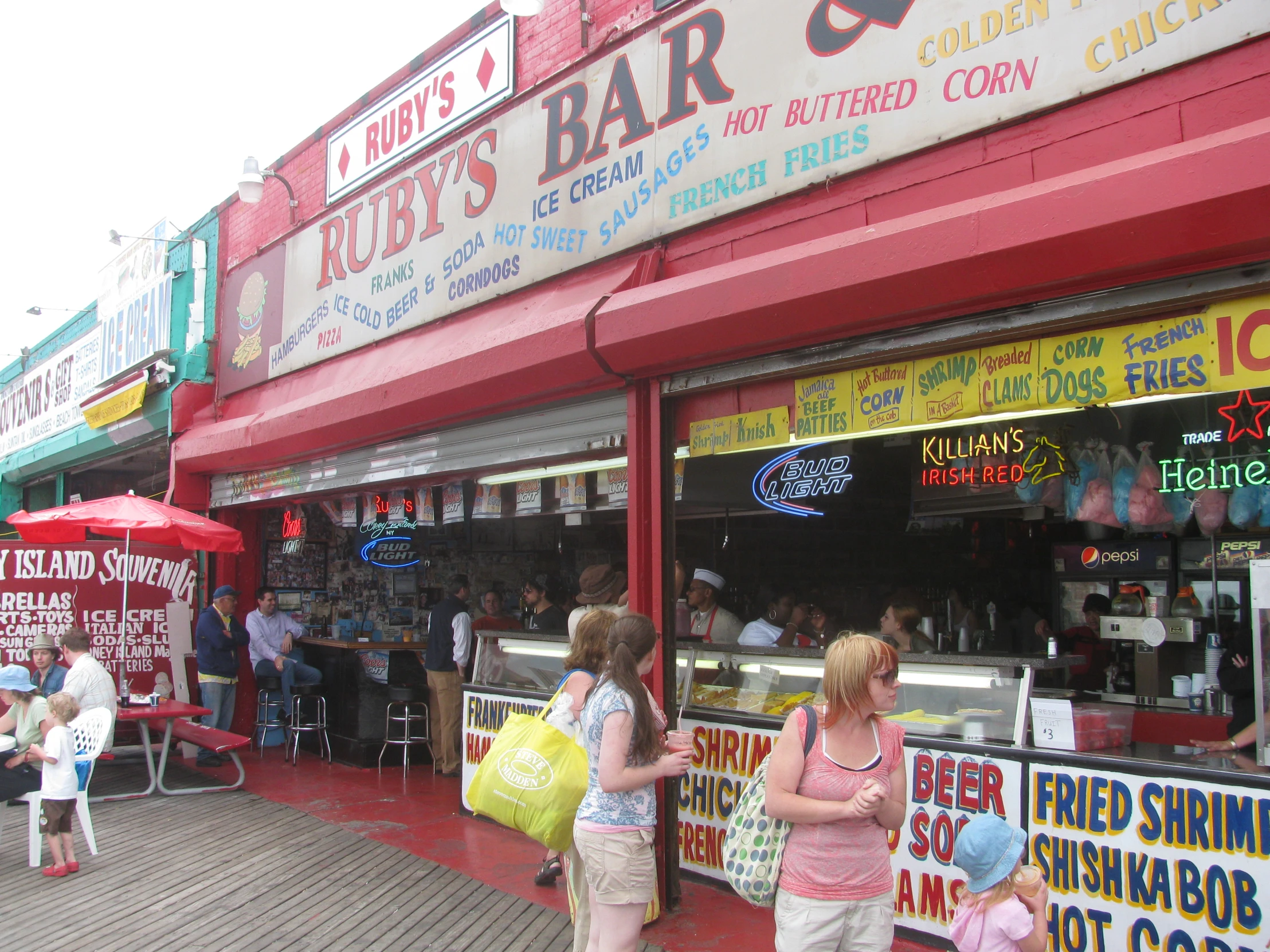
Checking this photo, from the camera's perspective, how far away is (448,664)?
9852mm

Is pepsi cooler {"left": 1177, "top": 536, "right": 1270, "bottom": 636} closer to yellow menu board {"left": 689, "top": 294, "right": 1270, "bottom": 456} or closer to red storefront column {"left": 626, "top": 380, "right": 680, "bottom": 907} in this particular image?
yellow menu board {"left": 689, "top": 294, "right": 1270, "bottom": 456}

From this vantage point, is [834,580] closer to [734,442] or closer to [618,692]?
[734,442]

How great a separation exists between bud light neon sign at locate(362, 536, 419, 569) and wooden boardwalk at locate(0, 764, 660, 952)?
4.12 metres

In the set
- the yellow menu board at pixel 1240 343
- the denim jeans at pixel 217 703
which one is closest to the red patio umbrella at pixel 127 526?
the denim jeans at pixel 217 703

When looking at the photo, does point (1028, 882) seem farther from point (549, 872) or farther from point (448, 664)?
point (448, 664)

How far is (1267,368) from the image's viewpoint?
3848 mm

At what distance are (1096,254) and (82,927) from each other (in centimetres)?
632

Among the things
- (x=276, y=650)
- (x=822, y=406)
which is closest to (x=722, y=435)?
(x=822, y=406)

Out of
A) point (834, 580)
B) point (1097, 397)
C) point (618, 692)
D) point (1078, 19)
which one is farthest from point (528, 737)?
point (834, 580)

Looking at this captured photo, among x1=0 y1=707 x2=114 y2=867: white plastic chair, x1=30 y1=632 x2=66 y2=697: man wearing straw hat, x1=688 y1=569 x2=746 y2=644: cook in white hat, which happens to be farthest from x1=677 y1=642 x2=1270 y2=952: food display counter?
x1=30 y1=632 x2=66 y2=697: man wearing straw hat

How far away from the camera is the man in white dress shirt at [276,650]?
1112cm

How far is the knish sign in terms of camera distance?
4.51 meters

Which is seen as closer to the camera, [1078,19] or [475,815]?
[1078,19]

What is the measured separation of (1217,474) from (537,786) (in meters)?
3.69
